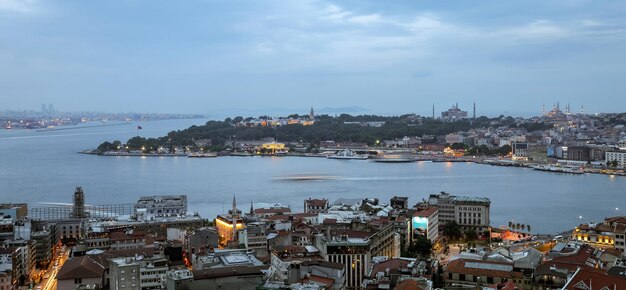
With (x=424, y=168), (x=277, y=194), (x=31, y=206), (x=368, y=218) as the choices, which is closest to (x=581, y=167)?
(x=424, y=168)

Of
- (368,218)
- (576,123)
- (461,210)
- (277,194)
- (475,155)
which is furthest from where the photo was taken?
(576,123)

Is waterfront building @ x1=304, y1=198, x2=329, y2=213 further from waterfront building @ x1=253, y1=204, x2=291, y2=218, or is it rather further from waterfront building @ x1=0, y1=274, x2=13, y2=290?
waterfront building @ x1=0, y1=274, x2=13, y2=290

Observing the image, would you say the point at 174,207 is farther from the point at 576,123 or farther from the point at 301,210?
the point at 576,123

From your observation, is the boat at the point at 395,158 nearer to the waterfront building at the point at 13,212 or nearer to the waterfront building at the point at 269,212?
the waterfront building at the point at 269,212

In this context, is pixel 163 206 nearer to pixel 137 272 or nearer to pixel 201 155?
pixel 137 272

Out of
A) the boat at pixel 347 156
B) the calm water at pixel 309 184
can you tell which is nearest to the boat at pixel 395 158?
the boat at pixel 347 156

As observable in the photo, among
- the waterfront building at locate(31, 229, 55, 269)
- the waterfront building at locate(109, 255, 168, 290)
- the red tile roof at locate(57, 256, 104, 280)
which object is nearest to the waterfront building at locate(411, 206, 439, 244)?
the waterfront building at locate(109, 255, 168, 290)
